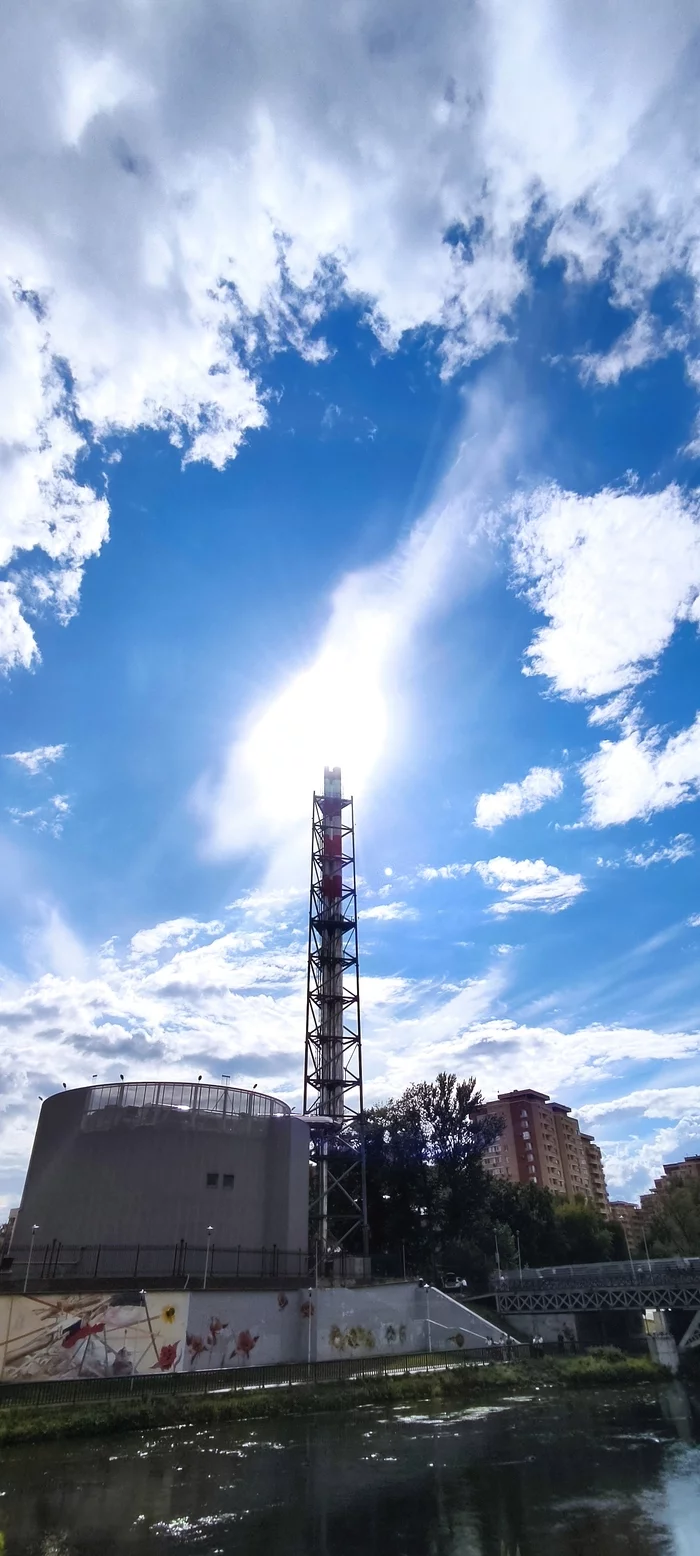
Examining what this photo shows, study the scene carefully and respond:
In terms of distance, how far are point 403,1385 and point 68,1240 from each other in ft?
58.2

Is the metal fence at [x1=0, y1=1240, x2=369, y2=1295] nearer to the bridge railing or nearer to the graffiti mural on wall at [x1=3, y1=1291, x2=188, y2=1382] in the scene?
the graffiti mural on wall at [x1=3, y1=1291, x2=188, y2=1382]

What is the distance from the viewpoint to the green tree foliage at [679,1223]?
243 feet

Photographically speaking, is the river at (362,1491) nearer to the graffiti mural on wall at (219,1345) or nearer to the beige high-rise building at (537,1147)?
the graffiti mural on wall at (219,1345)

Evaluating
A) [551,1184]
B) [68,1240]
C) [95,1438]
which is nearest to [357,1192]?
[68,1240]

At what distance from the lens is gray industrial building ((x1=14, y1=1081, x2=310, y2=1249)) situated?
4241cm

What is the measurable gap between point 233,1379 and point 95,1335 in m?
6.04

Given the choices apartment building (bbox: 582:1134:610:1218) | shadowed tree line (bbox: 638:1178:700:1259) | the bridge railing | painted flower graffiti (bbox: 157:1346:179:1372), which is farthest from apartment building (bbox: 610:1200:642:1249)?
painted flower graffiti (bbox: 157:1346:179:1372)

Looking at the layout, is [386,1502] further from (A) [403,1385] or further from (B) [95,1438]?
(A) [403,1385]

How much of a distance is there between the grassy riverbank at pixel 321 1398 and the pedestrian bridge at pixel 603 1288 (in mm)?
3265

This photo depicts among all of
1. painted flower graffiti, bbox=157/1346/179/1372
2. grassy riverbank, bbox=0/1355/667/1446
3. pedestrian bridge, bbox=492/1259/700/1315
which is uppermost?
pedestrian bridge, bbox=492/1259/700/1315

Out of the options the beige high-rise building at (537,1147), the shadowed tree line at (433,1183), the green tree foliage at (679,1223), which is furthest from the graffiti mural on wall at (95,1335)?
the beige high-rise building at (537,1147)

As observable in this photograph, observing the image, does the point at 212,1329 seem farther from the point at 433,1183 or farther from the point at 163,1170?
the point at 433,1183

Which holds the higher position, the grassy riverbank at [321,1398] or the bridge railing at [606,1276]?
the bridge railing at [606,1276]

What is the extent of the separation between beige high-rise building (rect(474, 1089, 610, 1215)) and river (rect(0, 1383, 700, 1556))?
3855 inches
